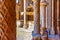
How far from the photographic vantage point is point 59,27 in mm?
9312

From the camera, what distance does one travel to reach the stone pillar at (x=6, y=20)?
976 millimetres

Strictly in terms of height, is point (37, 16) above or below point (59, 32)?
above

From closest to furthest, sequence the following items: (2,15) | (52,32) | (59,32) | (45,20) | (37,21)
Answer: (2,15), (37,21), (52,32), (59,32), (45,20)

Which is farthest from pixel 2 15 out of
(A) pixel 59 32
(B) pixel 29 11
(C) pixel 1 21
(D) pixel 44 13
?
(B) pixel 29 11

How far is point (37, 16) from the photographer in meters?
6.22

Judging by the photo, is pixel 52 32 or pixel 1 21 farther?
pixel 52 32

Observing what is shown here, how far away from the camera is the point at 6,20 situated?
3.25 ft

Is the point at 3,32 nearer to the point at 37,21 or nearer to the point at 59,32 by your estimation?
the point at 37,21

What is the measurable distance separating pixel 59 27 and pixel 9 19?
851 cm

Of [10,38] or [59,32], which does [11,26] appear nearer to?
[10,38]

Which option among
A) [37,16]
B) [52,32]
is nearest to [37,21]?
[37,16]

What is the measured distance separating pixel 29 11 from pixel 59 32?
23.2 ft

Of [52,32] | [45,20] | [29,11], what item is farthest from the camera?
[29,11]

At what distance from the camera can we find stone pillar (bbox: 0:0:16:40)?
38.4 inches
